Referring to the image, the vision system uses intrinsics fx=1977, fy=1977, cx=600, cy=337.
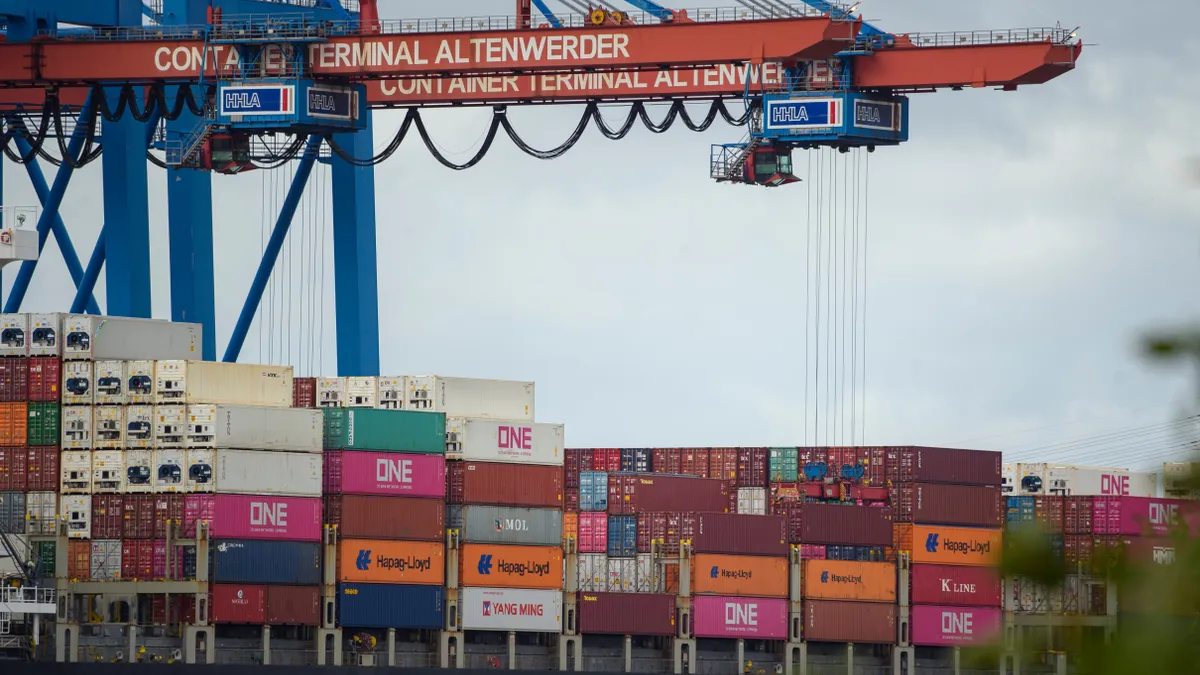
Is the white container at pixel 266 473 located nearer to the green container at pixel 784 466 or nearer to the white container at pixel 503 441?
the white container at pixel 503 441

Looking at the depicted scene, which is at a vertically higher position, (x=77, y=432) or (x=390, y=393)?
(x=390, y=393)

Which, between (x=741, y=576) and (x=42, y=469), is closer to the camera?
(x=42, y=469)

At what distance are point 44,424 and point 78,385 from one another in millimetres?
1286

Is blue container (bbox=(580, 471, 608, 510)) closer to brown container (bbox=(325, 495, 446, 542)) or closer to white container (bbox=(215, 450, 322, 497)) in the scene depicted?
brown container (bbox=(325, 495, 446, 542))

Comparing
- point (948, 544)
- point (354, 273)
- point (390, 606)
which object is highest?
point (354, 273)

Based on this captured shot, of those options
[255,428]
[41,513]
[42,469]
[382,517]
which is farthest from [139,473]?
[382,517]

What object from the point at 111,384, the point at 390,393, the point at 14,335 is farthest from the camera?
the point at 390,393

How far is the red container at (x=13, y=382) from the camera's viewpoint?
49.8m

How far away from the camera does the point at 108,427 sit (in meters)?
50.1

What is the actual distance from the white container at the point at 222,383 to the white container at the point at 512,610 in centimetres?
727

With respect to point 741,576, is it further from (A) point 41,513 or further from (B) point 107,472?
(A) point 41,513

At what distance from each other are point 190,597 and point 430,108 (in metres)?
14.2

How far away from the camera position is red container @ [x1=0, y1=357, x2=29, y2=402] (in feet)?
163

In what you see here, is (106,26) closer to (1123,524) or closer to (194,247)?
(194,247)
